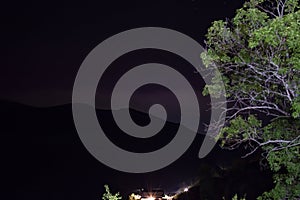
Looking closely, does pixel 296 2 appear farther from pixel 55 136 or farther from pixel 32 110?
pixel 32 110

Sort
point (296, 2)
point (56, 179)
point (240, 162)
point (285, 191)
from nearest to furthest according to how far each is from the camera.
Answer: point (296, 2) < point (285, 191) < point (240, 162) < point (56, 179)

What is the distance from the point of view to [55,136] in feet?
218

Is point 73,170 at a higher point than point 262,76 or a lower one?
higher

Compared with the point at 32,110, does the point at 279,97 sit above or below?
below

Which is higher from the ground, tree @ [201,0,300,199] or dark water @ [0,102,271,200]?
dark water @ [0,102,271,200]

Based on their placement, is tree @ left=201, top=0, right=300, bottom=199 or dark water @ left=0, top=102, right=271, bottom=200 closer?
tree @ left=201, top=0, right=300, bottom=199

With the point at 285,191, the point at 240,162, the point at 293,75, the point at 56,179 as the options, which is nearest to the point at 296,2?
the point at 293,75

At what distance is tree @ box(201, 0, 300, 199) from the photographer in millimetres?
5599

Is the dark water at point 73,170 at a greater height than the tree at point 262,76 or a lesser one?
greater

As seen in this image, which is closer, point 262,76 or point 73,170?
point 262,76

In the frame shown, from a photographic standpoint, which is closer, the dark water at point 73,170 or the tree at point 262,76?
the tree at point 262,76

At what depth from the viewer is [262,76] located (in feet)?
→ 21.5

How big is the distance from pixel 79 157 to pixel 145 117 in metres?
36.2

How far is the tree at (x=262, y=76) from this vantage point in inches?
220
